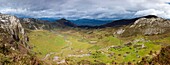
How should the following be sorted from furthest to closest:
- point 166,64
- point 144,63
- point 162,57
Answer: point 144,63 → point 162,57 → point 166,64

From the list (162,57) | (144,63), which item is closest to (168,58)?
(162,57)

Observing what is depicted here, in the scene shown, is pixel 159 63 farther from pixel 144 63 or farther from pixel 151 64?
pixel 144 63

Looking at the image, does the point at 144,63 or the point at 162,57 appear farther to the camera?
the point at 144,63

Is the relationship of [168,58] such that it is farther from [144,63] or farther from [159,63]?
[144,63]

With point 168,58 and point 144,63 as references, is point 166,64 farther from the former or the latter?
point 144,63

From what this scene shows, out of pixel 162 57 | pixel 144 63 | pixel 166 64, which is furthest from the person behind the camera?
pixel 144 63

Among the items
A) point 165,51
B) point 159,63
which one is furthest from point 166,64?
point 165,51

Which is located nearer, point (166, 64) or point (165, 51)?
point (166, 64)
